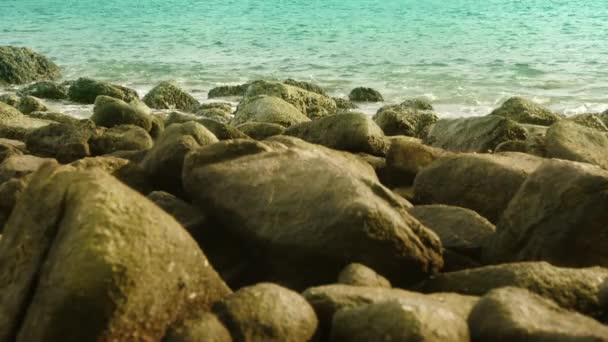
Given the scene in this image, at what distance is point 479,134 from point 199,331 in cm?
535

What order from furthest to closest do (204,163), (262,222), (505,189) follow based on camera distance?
1. (505,189)
2. (204,163)
3. (262,222)

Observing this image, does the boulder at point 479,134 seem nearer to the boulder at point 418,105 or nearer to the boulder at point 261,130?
the boulder at point 261,130

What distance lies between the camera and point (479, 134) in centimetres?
789

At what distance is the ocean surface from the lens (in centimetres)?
1703

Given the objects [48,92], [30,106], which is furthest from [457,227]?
[48,92]

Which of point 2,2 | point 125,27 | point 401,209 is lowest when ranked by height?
point 2,2

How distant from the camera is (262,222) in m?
4.28

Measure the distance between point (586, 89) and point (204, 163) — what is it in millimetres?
12953

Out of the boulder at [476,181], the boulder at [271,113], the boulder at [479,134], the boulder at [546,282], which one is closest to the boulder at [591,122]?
the boulder at [479,134]

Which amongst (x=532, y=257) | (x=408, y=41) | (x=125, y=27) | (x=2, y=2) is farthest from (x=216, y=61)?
(x=2, y=2)

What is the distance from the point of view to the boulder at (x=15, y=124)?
8750 mm

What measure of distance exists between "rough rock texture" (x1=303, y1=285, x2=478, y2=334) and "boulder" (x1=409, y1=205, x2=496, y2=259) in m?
1.19

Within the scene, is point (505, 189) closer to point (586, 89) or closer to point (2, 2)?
point (586, 89)

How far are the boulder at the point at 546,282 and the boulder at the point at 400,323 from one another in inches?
23.8
